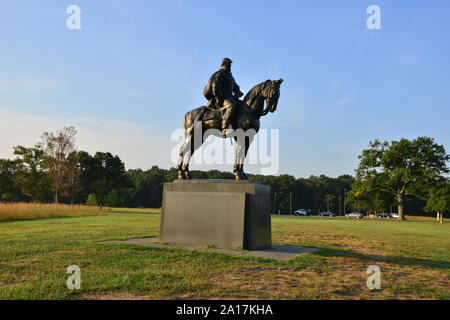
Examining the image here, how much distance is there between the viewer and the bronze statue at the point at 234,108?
8984mm

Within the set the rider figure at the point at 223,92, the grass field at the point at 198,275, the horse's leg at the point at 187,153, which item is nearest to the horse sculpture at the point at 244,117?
the rider figure at the point at 223,92

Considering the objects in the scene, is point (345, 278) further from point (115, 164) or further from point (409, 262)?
→ point (115, 164)

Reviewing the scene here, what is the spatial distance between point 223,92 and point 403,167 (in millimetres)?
41761

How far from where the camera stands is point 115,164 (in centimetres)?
6197

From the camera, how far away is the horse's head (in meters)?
8.83

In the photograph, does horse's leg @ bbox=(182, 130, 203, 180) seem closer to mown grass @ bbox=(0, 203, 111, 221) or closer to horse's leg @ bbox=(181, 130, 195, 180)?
horse's leg @ bbox=(181, 130, 195, 180)

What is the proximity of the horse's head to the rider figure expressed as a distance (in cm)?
83

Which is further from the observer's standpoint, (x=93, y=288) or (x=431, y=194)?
(x=431, y=194)

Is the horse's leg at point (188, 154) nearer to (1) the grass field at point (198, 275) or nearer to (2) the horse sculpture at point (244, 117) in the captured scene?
(2) the horse sculpture at point (244, 117)

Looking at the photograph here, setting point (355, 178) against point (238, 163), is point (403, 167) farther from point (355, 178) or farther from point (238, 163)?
point (238, 163)

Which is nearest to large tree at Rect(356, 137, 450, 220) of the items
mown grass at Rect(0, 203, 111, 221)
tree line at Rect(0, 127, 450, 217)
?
tree line at Rect(0, 127, 450, 217)

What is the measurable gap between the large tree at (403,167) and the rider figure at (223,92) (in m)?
39.3

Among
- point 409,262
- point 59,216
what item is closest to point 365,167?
point 59,216

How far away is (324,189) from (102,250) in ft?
297
